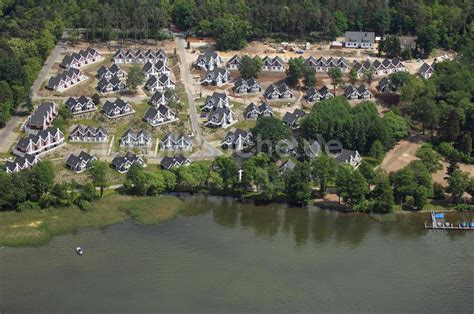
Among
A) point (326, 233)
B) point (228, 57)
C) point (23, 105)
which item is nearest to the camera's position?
point (326, 233)

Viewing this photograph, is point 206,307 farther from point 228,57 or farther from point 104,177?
point 228,57

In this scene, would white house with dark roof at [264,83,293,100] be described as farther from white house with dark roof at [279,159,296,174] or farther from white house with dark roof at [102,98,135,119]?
white house with dark roof at [279,159,296,174]

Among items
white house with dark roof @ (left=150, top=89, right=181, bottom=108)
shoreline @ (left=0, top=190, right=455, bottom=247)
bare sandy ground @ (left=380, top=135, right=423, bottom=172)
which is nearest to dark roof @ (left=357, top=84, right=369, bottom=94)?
bare sandy ground @ (left=380, top=135, right=423, bottom=172)

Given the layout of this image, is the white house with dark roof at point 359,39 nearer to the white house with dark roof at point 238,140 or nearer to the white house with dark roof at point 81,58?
the white house with dark roof at point 81,58

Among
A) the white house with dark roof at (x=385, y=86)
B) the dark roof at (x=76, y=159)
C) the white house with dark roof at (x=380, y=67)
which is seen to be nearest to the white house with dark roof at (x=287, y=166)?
the dark roof at (x=76, y=159)

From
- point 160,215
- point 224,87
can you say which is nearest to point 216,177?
point 160,215
